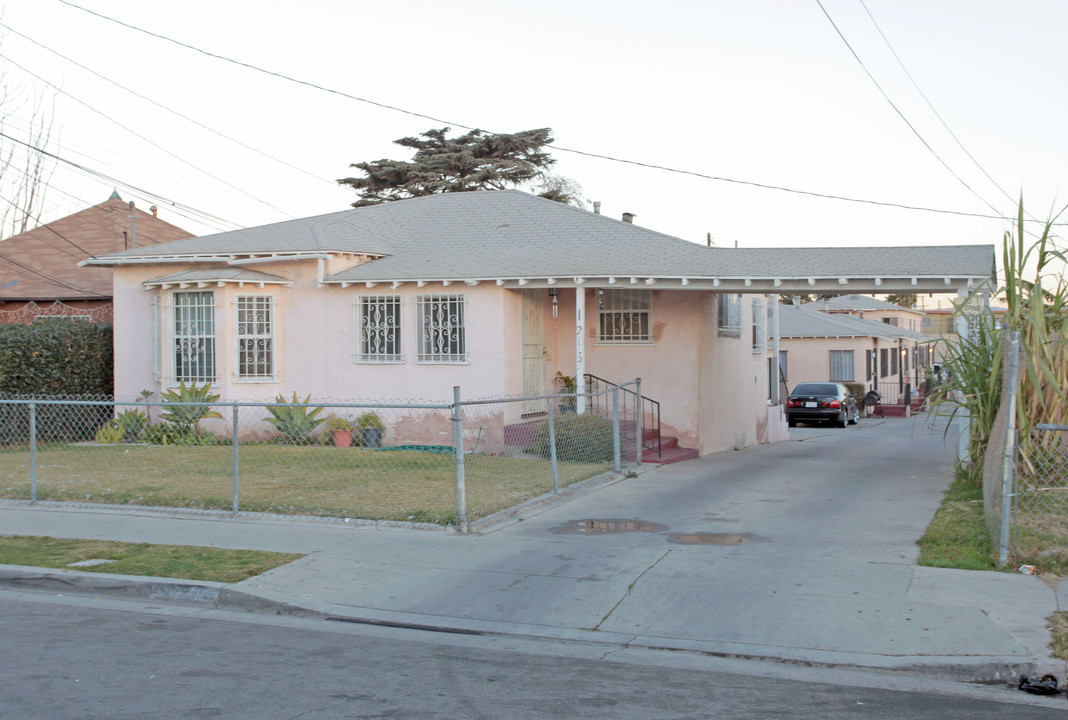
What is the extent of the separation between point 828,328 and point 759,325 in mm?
18312

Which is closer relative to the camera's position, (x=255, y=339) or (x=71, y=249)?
(x=255, y=339)

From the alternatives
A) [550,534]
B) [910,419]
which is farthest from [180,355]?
[910,419]

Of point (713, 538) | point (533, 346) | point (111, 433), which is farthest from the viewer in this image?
point (533, 346)

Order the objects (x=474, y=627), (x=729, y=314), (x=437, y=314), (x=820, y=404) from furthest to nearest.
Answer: (x=820, y=404), (x=729, y=314), (x=437, y=314), (x=474, y=627)

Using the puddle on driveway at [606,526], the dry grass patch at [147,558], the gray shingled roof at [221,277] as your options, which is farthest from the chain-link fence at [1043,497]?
the gray shingled roof at [221,277]

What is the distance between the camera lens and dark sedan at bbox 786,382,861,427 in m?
32.8

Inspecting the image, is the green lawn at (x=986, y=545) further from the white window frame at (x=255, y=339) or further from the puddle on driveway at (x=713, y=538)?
the white window frame at (x=255, y=339)

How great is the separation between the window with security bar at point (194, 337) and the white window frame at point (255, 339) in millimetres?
450

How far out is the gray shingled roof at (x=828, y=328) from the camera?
39719 millimetres

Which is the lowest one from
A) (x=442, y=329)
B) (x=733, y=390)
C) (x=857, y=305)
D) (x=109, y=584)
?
(x=109, y=584)

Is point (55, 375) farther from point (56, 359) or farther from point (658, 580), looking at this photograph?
point (658, 580)

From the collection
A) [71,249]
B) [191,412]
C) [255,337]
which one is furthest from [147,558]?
[71,249]

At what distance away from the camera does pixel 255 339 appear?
1788 centimetres

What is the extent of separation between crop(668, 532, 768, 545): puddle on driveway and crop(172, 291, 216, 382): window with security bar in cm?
1065
